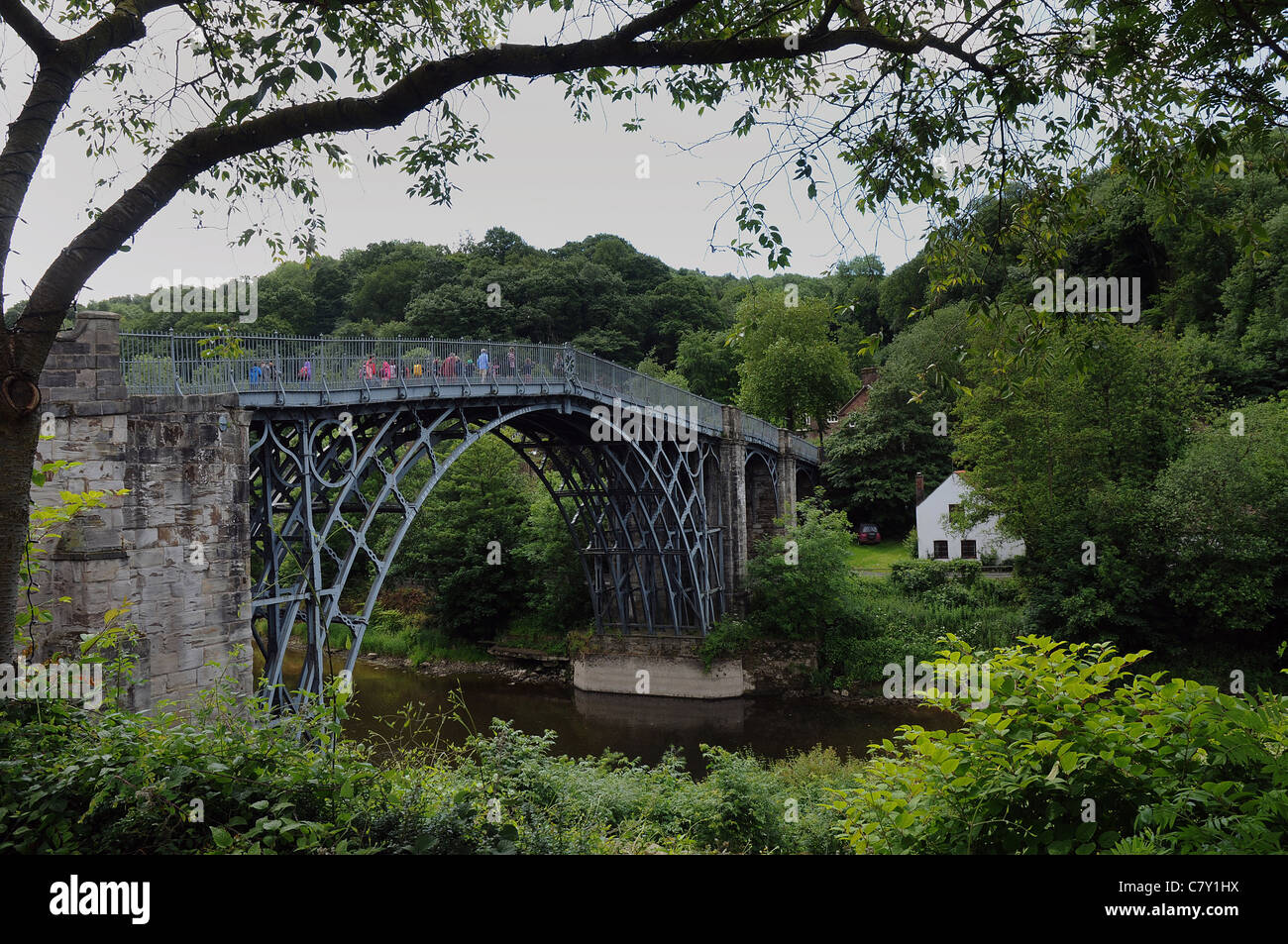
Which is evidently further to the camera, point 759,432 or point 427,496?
point 759,432

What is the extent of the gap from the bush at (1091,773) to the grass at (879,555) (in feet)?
102

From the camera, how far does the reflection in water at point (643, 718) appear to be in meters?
22.8

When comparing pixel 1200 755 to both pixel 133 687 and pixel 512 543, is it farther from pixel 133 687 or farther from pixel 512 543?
pixel 512 543

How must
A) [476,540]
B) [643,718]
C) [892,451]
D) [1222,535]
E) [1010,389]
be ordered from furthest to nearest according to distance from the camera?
[892,451] → [476,540] → [643,718] → [1222,535] → [1010,389]

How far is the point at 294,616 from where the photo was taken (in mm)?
12891

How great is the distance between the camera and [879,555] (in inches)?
1512

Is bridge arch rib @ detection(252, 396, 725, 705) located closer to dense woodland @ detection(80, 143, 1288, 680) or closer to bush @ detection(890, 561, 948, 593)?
dense woodland @ detection(80, 143, 1288, 680)

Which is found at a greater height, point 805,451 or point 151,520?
point 805,451

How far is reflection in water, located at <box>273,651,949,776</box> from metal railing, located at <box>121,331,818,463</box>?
811cm

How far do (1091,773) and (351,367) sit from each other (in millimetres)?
12525

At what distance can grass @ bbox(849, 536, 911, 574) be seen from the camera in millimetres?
36062

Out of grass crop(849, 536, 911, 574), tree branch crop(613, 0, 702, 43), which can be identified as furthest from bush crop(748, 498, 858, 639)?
tree branch crop(613, 0, 702, 43)

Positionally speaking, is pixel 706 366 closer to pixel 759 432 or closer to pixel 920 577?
pixel 759 432

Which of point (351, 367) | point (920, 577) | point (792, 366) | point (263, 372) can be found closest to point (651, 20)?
point (263, 372)
